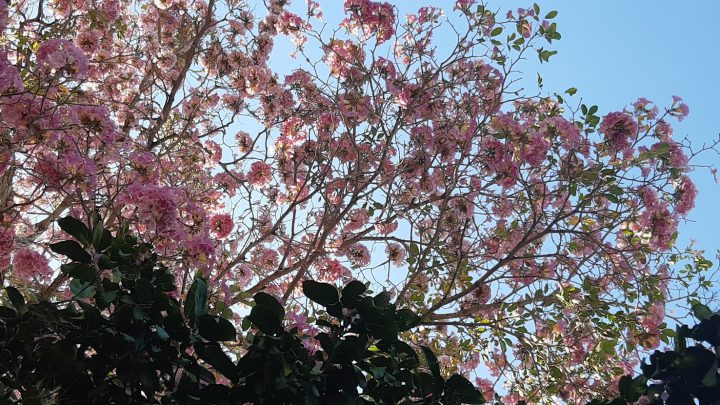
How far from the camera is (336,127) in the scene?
5.17 meters

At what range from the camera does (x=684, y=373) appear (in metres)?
1.50

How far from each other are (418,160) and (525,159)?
2.46 ft

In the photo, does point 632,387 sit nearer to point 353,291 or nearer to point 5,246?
point 353,291

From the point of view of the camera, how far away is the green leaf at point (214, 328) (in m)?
1.52

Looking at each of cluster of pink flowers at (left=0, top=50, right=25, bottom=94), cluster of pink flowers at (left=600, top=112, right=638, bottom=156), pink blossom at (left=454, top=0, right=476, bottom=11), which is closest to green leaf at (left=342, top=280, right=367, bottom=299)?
cluster of pink flowers at (left=0, top=50, right=25, bottom=94)

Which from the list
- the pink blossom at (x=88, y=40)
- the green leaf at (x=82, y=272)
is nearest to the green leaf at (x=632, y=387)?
the green leaf at (x=82, y=272)

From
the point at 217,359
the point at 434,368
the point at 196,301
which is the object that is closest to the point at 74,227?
the point at 196,301

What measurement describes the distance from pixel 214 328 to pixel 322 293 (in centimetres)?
25

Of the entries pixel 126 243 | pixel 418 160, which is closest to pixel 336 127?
pixel 418 160

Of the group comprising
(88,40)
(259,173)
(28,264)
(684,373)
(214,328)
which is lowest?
(684,373)

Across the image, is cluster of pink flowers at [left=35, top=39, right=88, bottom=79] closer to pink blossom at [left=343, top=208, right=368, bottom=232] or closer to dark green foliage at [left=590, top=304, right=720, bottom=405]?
pink blossom at [left=343, top=208, right=368, bottom=232]

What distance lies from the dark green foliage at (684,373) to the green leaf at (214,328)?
2.77 feet

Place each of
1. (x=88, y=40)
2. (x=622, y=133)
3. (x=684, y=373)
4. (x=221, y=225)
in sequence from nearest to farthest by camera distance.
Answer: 1. (x=684, y=373)
2. (x=221, y=225)
3. (x=622, y=133)
4. (x=88, y=40)

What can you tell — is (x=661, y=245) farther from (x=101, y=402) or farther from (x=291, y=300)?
(x=101, y=402)
